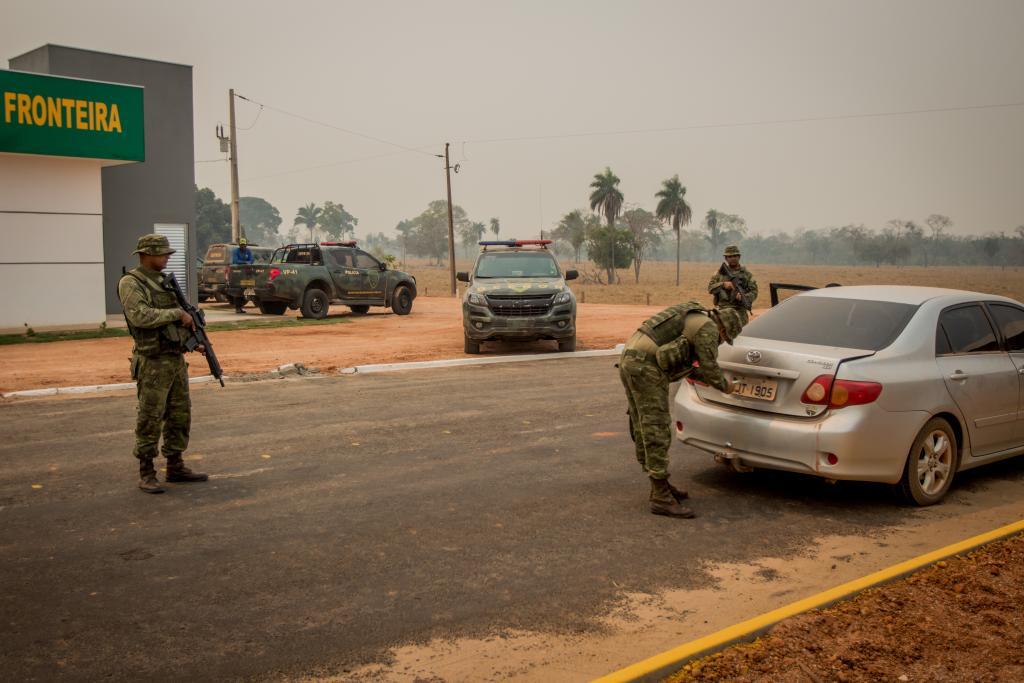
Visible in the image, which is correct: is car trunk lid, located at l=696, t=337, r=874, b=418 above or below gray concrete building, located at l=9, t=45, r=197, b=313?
below

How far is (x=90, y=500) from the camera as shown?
6.46m

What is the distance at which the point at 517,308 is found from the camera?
15602mm

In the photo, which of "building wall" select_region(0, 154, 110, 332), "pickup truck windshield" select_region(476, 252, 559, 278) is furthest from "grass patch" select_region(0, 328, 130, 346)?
"pickup truck windshield" select_region(476, 252, 559, 278)

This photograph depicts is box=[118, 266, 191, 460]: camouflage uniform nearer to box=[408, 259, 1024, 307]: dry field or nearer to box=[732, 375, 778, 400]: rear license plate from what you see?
box=[732, 375, 778, 400]: rear license plate

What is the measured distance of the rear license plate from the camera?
20.7 ft

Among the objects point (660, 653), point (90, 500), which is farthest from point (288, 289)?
point (660, 653)

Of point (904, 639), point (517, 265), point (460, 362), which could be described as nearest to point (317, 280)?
point (517, 265)

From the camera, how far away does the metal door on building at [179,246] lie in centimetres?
2645

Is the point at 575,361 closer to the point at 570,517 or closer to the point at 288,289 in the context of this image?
the point at 570,517

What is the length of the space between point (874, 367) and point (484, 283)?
10.3 metres

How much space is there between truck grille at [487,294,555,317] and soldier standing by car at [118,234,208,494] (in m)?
9.08

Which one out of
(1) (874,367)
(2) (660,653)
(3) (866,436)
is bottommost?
(2) (660,653)

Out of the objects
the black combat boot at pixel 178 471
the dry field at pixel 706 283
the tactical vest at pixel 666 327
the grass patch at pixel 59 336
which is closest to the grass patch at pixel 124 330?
the grass patch at pixel 59 336

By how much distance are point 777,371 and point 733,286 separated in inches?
246
